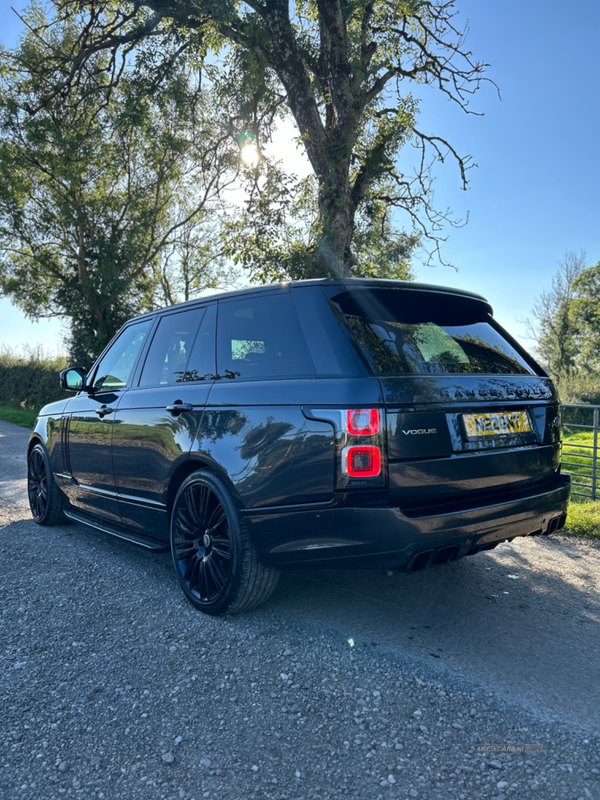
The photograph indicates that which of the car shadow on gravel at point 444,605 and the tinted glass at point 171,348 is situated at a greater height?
the tinted glass at point 171,348

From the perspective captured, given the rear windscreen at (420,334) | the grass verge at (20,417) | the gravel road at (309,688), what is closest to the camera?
the gravel road at (309,688)

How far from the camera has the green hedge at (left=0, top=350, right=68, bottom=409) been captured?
76.5ft

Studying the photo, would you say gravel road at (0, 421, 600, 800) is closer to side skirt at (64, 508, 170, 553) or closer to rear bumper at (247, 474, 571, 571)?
side skirt at (64, 508, 170, 553)

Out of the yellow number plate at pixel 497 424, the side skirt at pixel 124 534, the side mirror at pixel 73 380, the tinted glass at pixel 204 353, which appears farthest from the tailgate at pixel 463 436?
the side mirror at pixel 73 380

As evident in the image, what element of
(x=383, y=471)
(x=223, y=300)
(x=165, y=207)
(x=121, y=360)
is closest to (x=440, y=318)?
(x=383, y=471)

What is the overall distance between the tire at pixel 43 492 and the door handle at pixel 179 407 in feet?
8.04

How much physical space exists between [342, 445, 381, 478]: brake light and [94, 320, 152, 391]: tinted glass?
8.26 ft

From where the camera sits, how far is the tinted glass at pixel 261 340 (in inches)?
125

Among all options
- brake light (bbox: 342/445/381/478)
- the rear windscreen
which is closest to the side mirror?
the rear windscreen

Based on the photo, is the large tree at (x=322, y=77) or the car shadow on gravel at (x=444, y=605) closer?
the car shadow on gravel at (x=444, y=605)

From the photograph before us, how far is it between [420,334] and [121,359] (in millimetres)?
2797

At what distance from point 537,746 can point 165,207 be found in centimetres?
2394

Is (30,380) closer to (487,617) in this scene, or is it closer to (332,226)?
(332,226)

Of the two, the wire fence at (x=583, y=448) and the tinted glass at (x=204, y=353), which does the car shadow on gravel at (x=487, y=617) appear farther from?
the tinted glass at (x=204, y=353)
